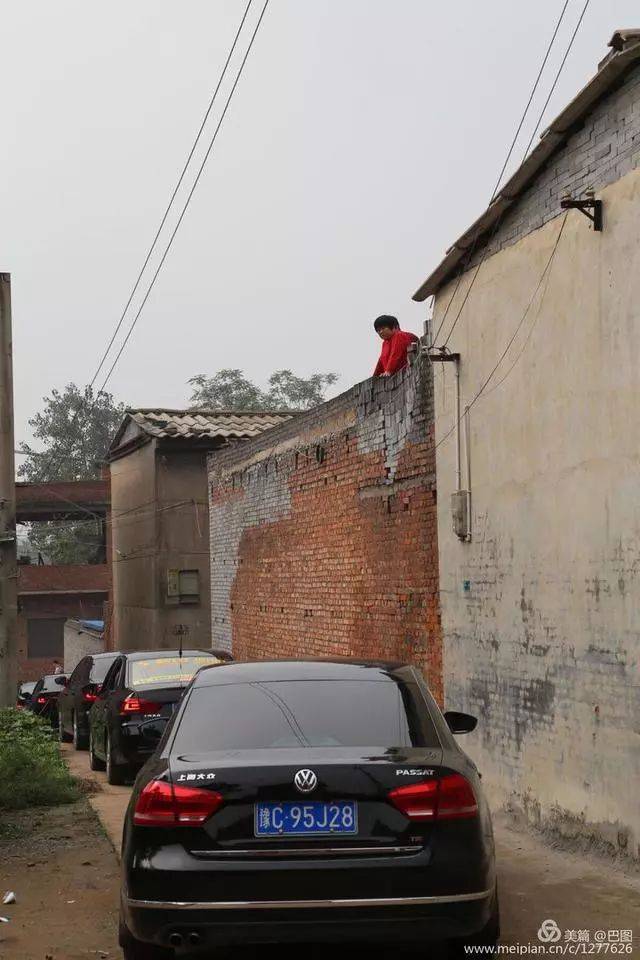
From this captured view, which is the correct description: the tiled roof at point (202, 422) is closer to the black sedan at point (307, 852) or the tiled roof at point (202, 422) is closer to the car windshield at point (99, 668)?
the car windshield at point (99, 668)

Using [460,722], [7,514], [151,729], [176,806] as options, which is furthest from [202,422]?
[176,806]

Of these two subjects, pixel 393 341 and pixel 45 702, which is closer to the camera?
pixel 393 341

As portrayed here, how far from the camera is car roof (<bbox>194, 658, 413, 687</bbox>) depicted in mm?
6227

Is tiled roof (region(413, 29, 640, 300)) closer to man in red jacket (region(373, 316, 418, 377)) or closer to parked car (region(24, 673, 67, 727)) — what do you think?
man in red jacket (region(373, 316, 418, 377))

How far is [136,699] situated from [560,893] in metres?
6.41

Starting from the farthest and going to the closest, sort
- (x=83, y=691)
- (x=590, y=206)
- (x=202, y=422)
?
(x=202, y=422) < (x=83, y=691) < (x=590, y=206)

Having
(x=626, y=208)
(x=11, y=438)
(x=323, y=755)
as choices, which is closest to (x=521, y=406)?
(x=626, y=208)

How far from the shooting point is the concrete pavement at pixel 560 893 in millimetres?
6141

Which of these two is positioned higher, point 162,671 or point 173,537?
point 173,537

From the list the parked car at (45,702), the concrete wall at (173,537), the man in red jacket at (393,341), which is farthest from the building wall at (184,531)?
the man in red jacket at (393,341)

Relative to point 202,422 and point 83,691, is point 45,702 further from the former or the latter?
point 83,691

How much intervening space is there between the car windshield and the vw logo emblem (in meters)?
12.9

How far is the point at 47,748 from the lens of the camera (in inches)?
486

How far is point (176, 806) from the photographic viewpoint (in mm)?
5117
